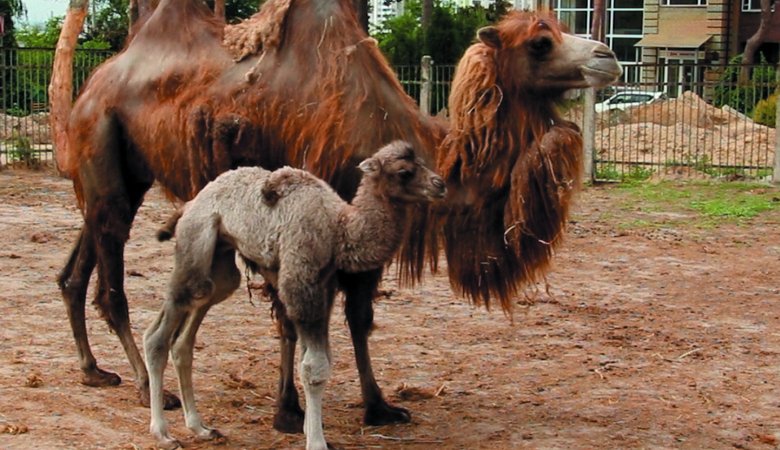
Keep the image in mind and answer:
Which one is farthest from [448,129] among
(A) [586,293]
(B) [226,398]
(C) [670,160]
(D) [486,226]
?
(C) [670,160]

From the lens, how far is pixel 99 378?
22.5ft

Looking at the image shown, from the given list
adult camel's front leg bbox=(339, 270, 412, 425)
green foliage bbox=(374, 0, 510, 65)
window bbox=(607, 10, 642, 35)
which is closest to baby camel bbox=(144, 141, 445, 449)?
adult camel's front leg bbox=(339, 270, 412, 425)

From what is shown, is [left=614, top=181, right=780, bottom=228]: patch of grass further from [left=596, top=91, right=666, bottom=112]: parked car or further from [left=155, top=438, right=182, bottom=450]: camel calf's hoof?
[left=155, top=438, right=182, bottom=450]: camel calf's hoof

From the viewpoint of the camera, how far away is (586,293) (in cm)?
975

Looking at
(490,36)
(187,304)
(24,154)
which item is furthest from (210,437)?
(24,154)

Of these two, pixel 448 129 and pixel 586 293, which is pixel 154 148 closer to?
pixel 448 129

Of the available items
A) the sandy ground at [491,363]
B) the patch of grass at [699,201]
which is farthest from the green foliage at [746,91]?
the sandy ground at [491,363]

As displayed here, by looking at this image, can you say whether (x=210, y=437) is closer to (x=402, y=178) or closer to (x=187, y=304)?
(x=187, y=304)

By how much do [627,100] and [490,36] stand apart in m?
17.7

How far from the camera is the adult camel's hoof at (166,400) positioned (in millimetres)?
6426

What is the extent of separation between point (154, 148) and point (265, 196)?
65.6 inches

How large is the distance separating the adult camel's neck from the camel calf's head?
0.13 ft

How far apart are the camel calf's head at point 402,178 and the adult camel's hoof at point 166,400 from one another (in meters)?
1.97

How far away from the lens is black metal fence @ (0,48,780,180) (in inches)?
749
